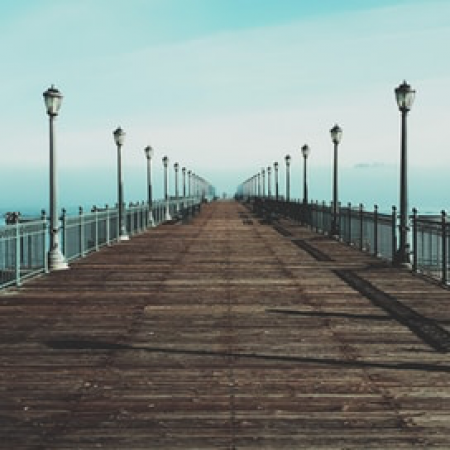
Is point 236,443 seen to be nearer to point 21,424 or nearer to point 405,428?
point 405,428

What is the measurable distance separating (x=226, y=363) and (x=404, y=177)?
39.1 feet

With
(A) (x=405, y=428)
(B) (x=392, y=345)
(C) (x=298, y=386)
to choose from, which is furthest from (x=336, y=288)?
(A) (x=405, y=428)

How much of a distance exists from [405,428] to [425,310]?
5.97 metres

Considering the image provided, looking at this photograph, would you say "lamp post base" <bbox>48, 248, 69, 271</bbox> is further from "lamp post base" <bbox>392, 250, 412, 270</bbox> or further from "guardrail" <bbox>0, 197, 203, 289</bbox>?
"lamp post base" <bbox>392, 250, 412, 270</bbox>

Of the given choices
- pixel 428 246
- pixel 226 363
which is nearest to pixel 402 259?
pixel 428 246

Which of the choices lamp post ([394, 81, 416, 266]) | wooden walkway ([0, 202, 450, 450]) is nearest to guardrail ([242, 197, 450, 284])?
lamp post ([394, 81, 416, 266])

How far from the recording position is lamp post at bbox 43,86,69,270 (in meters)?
18.2

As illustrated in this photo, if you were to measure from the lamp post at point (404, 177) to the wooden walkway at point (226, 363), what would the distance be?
9.74ft

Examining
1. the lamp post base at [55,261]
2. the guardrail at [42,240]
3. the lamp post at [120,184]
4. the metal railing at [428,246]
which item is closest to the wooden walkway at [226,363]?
the guardrail at [42,240]

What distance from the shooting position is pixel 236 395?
676 centimetres

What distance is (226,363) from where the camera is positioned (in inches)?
316

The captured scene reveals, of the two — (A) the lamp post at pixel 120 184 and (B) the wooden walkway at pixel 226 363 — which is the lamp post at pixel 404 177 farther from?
(A) the lamp post at pixel 120 184

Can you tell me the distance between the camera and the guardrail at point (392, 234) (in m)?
16.0

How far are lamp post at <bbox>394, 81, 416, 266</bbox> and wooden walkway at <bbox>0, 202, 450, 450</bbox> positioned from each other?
2968 mm
